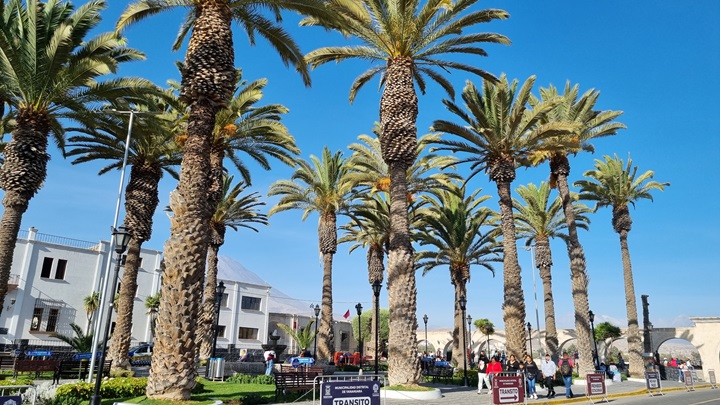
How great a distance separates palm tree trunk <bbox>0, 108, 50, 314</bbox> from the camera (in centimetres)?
1502

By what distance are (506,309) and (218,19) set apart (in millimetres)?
17373

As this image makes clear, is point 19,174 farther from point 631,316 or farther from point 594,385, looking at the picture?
point 631,316

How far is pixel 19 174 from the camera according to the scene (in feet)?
50.0

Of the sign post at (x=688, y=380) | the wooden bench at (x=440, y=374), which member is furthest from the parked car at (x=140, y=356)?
the sign post at (x=688, y=380)

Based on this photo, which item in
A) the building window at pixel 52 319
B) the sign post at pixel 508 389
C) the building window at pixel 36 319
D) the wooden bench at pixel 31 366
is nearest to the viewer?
the sign post at pixel 508 389

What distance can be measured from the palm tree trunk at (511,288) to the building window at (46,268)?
34.9 m

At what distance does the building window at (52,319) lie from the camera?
1467 inches

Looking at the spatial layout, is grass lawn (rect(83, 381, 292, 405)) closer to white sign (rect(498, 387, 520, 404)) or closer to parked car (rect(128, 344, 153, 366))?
white sign (rect(498, 387, 520, 404))

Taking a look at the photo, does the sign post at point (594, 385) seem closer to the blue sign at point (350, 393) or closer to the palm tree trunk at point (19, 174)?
the blue sign at point (350, 393)

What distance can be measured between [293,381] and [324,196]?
1577 cm

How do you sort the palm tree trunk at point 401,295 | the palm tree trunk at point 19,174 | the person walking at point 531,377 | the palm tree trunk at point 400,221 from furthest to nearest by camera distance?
the person walking at point 531,377, the palm tree trunk at point 400,221, the palm tree trunk at point 401,295, the palm tree trunk at point 19,174

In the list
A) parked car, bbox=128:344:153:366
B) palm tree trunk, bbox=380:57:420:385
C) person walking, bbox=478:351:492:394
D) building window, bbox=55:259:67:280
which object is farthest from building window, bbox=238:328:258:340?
palm tree trunk, bbox=380:57:420:385

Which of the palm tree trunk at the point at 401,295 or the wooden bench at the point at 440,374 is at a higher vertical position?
the palm tree trunk at the point at 401,295

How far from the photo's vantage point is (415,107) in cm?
1931
